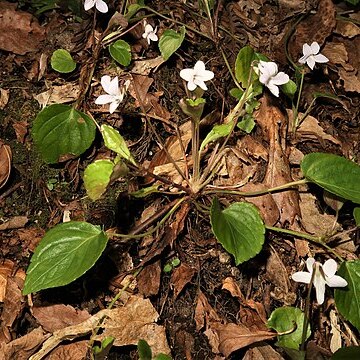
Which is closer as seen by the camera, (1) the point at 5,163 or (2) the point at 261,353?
(2) the point at 261,353

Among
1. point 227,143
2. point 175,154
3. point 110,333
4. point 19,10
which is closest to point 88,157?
point 175,154

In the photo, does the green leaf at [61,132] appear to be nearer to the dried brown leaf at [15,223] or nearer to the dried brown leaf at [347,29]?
the dried brown leaf at [15,223]

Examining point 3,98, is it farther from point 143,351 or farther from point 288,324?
point 288,324

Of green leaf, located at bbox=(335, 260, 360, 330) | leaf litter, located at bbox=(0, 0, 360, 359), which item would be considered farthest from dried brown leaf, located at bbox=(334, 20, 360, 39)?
green leaf, located at bbox=(335, 260, 360, 330)

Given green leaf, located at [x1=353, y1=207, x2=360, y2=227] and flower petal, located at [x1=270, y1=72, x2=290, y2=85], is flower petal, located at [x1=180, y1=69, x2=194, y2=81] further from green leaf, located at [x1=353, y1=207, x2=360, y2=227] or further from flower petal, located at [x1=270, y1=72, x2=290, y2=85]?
green leaf, located at [x1=353, y1=207, x2=360, y2=227]

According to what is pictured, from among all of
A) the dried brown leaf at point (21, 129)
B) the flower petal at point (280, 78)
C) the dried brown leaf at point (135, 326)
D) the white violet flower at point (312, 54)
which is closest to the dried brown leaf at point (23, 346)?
the dried brown leaf at point (135, 326)

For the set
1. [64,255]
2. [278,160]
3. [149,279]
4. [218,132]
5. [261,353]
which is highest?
[218,132]

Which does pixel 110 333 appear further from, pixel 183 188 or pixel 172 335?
pixel 183 188

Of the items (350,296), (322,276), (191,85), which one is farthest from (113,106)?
(350,296)
